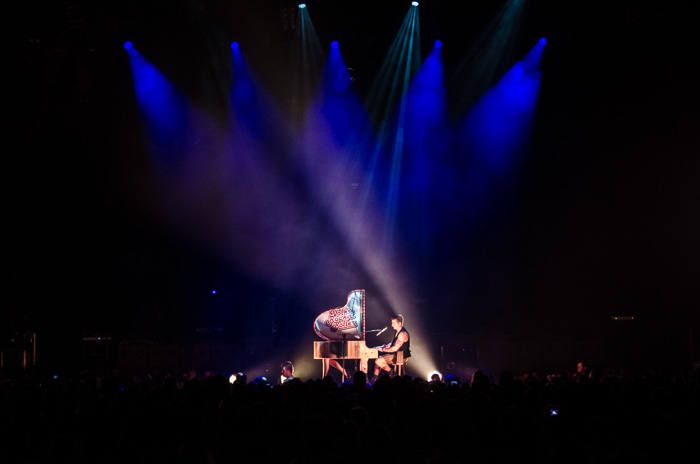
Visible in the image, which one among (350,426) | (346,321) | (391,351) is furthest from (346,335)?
(350,426)

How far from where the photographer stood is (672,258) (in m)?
19.2

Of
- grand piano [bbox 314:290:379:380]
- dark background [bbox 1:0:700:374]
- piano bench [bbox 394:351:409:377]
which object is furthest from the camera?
grand piano [bbox 314:290:379:380]

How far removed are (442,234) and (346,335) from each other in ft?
17.9

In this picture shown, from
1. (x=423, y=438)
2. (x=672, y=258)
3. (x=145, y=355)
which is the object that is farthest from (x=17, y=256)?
(x=672, y=258)

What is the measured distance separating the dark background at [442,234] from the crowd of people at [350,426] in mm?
10958

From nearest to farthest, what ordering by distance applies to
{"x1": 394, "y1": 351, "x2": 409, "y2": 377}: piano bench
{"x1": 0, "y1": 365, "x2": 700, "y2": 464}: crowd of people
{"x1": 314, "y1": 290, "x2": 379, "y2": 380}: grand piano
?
{"x1": 0, "y1": 365, "x2": 700, "y2": 464}: crowd of people, {"x1": 394, "y1": 351, "x2": 409, "y2": 377}: piano bench, {"x1": 314, "y1": 290, "x2": 379, "y2": 380}: grand piano

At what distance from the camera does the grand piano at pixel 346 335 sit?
17.8m

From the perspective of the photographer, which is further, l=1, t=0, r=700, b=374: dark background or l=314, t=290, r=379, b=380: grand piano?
l=314, t=290, r=379, b=380: grand piano

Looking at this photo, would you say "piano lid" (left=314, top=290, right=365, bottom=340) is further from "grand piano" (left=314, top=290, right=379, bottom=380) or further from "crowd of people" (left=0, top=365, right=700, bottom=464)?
"crowd of people" (left=0, top=365, right=700, bottom=464)

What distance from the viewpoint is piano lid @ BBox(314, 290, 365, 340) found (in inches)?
704

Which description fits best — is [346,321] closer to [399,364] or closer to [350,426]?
[399,364]

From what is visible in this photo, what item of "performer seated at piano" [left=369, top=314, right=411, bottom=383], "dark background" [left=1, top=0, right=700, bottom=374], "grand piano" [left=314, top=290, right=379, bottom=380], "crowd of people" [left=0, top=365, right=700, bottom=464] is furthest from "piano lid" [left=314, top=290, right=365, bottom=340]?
"crowd of people" [left=0, top=365, right=700, bottom=464]

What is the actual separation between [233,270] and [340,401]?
14819mm

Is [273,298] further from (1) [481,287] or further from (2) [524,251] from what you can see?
(2) [524,251]
